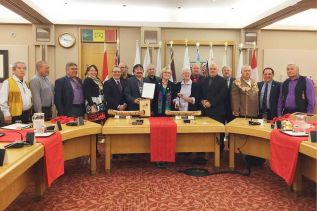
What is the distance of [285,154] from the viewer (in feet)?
9.91

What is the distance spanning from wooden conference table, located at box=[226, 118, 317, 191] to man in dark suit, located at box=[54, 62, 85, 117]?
213cm

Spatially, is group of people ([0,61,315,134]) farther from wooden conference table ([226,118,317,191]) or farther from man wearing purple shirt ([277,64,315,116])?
wooden conference table ([226,118,317,191])

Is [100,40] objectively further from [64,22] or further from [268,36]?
[268,36]

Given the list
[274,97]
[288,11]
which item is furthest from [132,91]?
[288,11]

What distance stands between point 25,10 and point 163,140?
3405 mm

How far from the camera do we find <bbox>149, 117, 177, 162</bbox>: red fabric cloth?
3852 mm

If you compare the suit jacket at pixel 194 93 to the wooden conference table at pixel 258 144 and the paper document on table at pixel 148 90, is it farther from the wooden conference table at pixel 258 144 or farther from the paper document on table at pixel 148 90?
the wooden conference table at pixel 258 144

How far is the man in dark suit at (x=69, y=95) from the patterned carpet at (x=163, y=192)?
0.82 metres

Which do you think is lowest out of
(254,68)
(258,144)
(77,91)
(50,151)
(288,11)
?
(258,144)

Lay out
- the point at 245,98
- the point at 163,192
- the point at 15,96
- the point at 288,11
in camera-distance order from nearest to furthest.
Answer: the point at 163,192, the point at 15,96, the point at 245,98, the point at 288,11

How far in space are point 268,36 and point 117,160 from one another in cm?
464

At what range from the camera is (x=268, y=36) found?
23.2ft

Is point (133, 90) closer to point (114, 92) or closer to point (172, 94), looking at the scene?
point (114, 92)

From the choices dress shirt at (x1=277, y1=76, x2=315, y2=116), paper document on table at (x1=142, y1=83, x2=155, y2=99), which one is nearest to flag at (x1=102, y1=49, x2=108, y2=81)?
paper document on table at (x1=142, y1=83, x2=155, y2=99)
